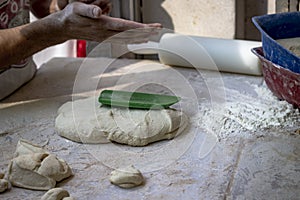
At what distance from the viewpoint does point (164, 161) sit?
131 cm

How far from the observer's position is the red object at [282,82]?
146 cm

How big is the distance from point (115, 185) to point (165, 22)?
1.32 m

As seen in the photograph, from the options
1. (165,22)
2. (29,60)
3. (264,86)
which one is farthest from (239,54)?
(29,60)

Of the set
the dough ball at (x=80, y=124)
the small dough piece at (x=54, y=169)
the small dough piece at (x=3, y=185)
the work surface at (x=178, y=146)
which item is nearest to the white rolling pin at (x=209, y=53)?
the work surface at (x=178, y=146)

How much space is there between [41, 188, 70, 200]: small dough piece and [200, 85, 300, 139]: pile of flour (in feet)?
1.63

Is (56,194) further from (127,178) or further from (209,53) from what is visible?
(209,53)

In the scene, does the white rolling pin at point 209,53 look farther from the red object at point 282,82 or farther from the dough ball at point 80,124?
the dough ball at point 80,124

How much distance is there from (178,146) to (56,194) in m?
0.40

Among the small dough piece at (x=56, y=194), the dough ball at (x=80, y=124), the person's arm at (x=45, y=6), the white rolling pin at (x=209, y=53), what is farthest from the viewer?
the person's arm at (x=45, y=6)

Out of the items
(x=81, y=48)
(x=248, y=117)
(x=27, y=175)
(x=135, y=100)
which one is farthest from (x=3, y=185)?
(x=81, y=48)

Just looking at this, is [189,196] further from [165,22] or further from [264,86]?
[165,22]

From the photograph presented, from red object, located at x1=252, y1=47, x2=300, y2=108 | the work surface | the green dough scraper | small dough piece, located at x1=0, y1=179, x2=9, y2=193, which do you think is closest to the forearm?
the work surface

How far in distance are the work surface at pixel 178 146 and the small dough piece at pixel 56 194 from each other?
0.14 ft

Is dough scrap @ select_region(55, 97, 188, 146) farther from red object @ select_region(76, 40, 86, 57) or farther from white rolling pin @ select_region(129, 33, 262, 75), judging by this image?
red object @ select_region(76, 40, 86, 57)
